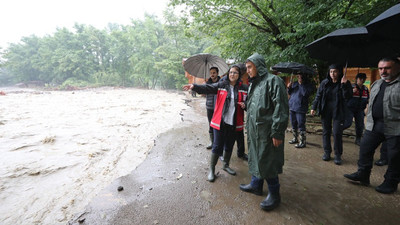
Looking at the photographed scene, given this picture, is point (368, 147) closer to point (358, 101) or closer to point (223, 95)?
point (223, 95)

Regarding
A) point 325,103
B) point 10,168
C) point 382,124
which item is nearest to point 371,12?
point 325,103

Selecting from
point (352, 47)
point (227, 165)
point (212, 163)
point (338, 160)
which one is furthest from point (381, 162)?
point (212, 163)

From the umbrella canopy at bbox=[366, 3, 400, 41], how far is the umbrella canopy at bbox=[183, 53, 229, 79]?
106 inches

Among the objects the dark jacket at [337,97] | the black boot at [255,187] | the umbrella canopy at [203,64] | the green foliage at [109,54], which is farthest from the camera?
the green foliage at [109,54]

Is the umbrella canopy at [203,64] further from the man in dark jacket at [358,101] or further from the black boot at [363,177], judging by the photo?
the man in dark jacket at [358,101]

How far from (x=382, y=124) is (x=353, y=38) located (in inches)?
62.5

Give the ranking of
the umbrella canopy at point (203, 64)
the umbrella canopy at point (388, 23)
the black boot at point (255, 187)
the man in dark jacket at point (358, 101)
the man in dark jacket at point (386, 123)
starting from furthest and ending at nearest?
the man in dark jacket at point (358, 101)
the umbrella canopy at point (203, 64)
the black boot at point (255, 187)
the man in dark jacket at point (386, 123)
the umbrella canopy at point (388, 23)

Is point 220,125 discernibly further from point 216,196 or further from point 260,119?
point 216,196

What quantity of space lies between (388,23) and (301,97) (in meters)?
2.54

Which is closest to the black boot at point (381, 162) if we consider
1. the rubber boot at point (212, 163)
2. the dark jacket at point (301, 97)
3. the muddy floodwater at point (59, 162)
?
the dark jacket at point (301, 97)

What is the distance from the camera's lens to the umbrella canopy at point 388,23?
2.12 meters

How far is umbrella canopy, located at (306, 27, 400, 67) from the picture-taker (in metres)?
Result: 3.01

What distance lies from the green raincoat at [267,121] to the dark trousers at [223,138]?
0.73 metres

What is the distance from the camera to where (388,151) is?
264 cm
